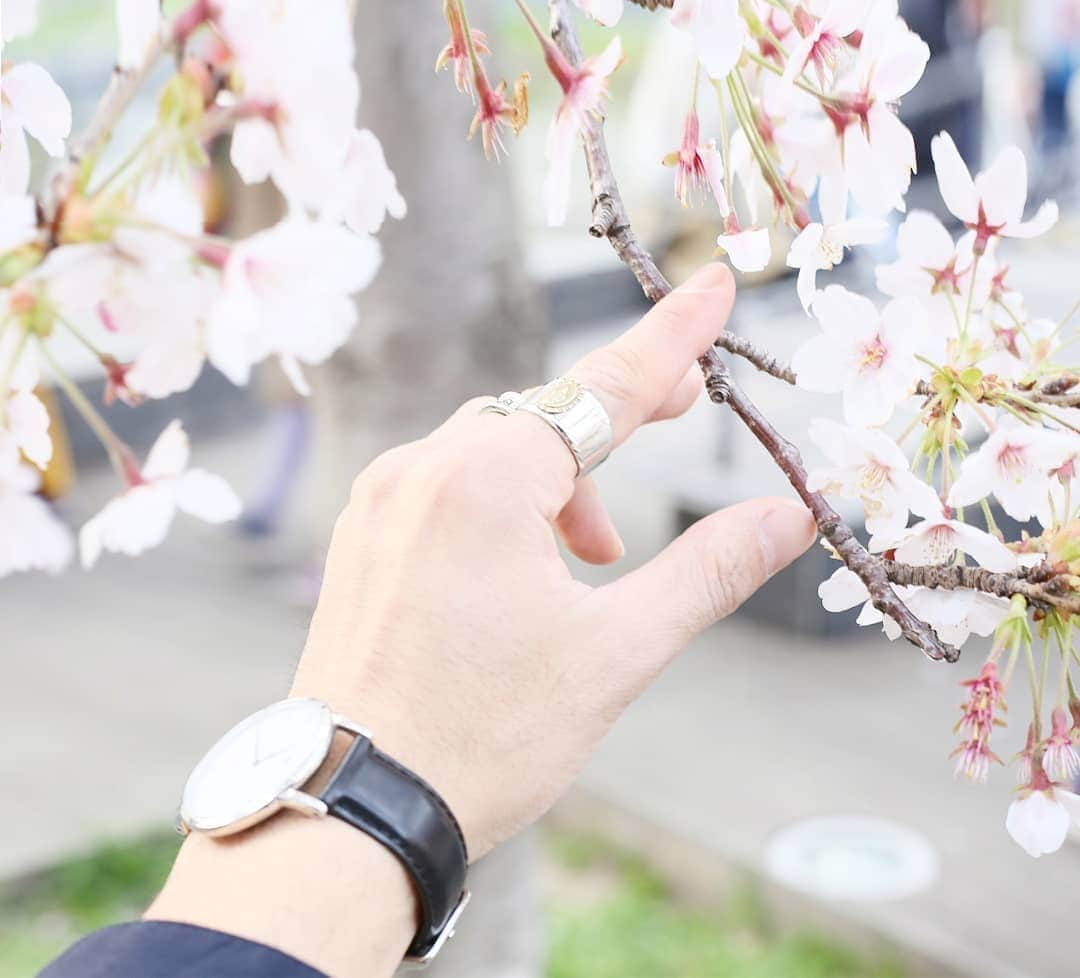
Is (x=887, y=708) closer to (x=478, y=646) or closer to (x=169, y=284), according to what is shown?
(x=478, y=646)

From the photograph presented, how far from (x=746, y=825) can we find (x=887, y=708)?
2.07 feet

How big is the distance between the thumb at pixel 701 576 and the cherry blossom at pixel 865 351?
11 centimetres

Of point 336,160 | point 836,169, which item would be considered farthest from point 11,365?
point 836,169

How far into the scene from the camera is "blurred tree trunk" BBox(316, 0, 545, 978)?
1918 mm

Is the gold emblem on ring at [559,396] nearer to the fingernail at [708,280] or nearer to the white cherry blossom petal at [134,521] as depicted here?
the fingernail at [708,280]

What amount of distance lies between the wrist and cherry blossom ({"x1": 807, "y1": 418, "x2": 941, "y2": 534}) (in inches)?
12.6

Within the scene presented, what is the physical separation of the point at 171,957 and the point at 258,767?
11 centimetres

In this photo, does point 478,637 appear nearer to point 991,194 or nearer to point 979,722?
point 979,722

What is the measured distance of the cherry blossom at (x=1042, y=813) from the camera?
79cm

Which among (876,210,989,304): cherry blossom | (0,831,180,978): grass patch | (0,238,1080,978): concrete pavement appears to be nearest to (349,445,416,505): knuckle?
(876,210,989,304): cherry blossom

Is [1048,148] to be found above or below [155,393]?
below

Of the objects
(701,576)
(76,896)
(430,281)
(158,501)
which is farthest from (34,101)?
(76,896)

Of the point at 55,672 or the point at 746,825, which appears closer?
the point at 746,825

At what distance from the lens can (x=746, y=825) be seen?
9.62 feet
